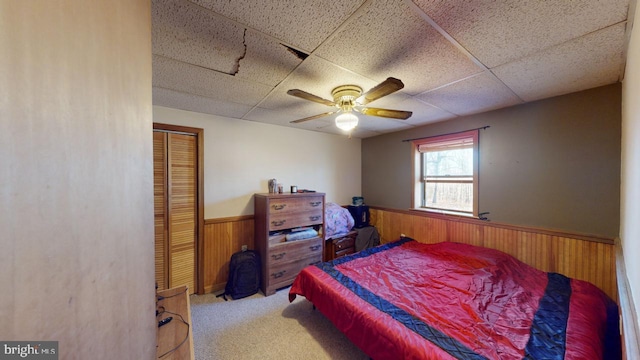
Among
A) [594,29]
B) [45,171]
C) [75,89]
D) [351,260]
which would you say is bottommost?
[351,260]

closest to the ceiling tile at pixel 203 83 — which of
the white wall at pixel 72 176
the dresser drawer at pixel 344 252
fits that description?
the white wall at pixel 72 176

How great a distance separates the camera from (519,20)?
3.84ft

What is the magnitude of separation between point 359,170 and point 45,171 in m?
4.31

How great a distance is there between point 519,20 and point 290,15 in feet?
4.05

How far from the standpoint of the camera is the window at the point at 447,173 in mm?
2936

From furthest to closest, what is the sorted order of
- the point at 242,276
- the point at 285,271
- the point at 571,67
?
the point at 285,271, the point at 242,276, the point at 571,67

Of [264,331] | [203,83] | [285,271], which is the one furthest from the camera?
[285,271]

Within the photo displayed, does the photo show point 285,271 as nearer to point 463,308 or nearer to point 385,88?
point 463,308

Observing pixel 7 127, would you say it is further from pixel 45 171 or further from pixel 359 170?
pixel 359 170

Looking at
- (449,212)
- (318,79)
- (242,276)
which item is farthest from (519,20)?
(242,276)

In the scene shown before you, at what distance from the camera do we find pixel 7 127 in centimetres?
29

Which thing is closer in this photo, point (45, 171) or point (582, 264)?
point (45, 171)

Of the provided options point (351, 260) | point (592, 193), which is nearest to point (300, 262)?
point (351, 260)

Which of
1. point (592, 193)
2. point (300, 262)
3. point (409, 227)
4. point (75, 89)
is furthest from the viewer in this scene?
point (409, 227)
